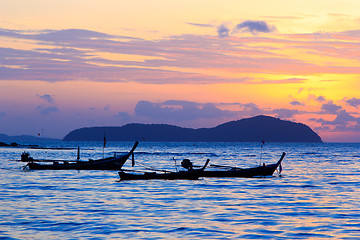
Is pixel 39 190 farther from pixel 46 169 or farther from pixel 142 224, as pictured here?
pixel 46 169

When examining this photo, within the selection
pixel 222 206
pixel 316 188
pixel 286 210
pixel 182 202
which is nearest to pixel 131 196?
pixel 182 202

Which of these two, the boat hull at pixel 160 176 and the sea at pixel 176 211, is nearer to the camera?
the sea at pixel 176 211

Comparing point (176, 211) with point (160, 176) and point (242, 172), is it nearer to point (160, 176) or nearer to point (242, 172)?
point (160, 176)

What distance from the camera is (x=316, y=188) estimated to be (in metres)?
48.4

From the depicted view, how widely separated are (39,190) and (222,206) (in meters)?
17.4

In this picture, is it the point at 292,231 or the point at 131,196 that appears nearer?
the point at 292,231

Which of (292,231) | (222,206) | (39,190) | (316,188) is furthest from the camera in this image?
(316,188)

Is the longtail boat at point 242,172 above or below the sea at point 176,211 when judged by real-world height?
above

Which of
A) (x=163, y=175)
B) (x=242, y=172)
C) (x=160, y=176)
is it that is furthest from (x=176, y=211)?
(x=242, y=172)

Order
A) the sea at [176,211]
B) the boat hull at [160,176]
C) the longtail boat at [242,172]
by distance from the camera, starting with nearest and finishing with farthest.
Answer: the sea at [176,211]
the boat hull at [160,176]
the longtail boat at [242,172]

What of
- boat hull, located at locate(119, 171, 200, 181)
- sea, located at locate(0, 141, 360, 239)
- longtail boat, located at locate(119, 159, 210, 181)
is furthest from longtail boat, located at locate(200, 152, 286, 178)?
sea, located at locate(0, 141, 360, 239)

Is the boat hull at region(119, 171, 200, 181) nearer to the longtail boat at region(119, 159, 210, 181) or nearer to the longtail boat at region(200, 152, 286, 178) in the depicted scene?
the longtail boat at region(119, 159, 210, 181)

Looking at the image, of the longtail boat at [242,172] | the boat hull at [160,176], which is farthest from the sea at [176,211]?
the longtail boat at [242,172]

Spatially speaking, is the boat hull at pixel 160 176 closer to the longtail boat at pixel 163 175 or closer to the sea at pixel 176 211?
the longtail boat at pixel 163 175
